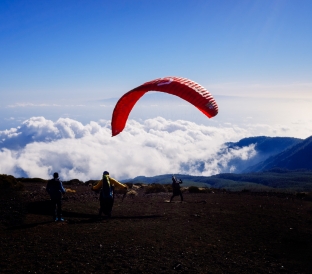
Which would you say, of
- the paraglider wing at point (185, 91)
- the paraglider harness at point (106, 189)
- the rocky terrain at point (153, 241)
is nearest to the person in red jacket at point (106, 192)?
the paraglider harness at point (106, 189)

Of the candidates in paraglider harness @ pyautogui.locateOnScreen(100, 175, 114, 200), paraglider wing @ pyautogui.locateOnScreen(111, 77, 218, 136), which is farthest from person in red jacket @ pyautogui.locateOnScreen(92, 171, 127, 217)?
paraglider wing @ pyautogui.locateOnScreen(111, 77, 218, 136)

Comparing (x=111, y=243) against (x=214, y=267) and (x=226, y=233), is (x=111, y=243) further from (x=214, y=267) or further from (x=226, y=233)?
(x=226, y=233)

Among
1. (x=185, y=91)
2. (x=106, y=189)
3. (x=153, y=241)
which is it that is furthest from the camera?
(x=106, y=189)

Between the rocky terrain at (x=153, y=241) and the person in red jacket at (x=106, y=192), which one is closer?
the rocky terrain at (x=153, y=241)

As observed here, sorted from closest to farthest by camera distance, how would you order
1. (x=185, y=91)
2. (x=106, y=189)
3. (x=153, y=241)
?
(x=153, y=241) < (x=185, y=91) < (x=106, y=189)

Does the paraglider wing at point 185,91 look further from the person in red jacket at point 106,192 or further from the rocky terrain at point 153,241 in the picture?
the rocky terrain at point 153,241

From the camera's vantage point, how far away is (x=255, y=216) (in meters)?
16.1

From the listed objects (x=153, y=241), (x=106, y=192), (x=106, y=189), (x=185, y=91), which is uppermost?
(x=185, y=91)

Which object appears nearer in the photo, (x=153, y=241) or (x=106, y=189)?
(x=153, y=241)

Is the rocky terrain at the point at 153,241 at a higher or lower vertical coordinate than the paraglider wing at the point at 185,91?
lower

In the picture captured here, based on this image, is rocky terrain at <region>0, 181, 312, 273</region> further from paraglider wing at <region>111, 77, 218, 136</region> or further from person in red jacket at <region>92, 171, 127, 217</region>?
paraglider wing at <region>111, 77, 218, 136</region>

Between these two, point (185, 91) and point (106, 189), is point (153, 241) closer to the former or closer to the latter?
point (106, 189)

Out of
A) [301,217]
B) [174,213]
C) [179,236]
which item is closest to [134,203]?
[174,213]

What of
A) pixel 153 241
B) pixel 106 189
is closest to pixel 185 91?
pixel 106 189
